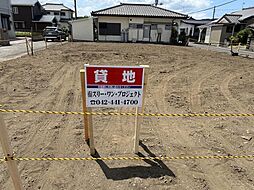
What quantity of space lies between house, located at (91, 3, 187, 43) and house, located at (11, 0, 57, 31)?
1540cm

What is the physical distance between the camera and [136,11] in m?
24.8

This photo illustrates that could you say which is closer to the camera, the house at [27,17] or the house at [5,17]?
the house at [5,17]

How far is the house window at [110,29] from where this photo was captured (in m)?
24.0

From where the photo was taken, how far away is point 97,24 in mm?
24078

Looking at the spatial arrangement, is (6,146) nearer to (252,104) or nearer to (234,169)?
(234,169)

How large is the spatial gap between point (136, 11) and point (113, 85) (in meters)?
24.8

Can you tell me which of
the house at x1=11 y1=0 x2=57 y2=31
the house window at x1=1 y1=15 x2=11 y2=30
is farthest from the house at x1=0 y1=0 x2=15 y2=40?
the house at x1=11 y1=0 x2=57 y2=31

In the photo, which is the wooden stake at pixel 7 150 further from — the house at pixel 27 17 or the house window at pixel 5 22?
the house at pixel 27 17

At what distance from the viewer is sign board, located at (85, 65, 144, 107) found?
2365 mm

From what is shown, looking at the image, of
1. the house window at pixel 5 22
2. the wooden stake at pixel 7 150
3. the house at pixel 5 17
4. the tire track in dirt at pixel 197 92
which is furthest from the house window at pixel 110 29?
the wooden stake at pixel 7 150

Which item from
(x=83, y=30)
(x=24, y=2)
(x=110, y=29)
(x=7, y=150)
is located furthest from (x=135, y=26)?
(x=7, y=150)

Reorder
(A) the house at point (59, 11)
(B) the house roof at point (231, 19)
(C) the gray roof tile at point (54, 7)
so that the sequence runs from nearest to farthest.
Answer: (B) the house roof at point (231, 19) < (A) the house at point (59, 11) < (C) the gray roof tile at point (54, 7)

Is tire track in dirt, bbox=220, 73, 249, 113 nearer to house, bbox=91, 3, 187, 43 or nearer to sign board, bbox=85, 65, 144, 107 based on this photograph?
sign board, bbox=85, 65, 144, 107

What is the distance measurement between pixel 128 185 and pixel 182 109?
2.63m
